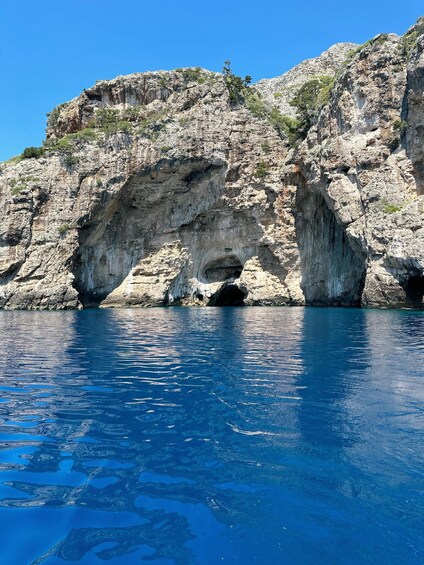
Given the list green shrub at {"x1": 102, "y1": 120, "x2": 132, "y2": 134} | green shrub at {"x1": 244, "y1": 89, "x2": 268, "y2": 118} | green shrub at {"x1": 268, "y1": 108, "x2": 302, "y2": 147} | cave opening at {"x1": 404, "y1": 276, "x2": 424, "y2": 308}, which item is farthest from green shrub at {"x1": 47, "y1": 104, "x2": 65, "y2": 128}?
cave opening at {"x1": 404, "y1": 276, "x2": 424, "y2": 308}

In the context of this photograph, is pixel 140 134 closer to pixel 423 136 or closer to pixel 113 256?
pixel 113 256

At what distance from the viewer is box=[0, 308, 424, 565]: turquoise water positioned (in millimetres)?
4250

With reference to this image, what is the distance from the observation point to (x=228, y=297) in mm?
63812

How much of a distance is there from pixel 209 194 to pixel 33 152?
21732mm

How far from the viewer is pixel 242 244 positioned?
2184 inches

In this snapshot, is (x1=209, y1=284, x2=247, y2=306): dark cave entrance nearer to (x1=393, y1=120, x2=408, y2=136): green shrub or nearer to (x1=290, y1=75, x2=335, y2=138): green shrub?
(x1=290, y1=75, x2=335, y2=138): green shrub

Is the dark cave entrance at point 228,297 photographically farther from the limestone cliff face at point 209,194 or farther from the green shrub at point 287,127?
the green shrub at point 287,127

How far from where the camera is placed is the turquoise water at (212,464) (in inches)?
167

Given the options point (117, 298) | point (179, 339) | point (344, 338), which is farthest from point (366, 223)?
point (117, 298)

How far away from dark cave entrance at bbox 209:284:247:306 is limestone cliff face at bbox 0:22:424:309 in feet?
2.13

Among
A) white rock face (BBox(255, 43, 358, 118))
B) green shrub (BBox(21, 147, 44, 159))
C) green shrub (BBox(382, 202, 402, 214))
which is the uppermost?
white rock face (BBox(255, 43, 358, 118))

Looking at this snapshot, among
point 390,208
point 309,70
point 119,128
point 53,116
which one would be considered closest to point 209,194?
point 119,128

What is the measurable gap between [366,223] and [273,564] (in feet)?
128

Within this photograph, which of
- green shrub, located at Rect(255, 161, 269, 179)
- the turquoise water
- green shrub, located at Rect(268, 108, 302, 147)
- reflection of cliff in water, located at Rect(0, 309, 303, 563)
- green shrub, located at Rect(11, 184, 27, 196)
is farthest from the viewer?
green shrub, located at Rect(268, 108, 302, 147)
